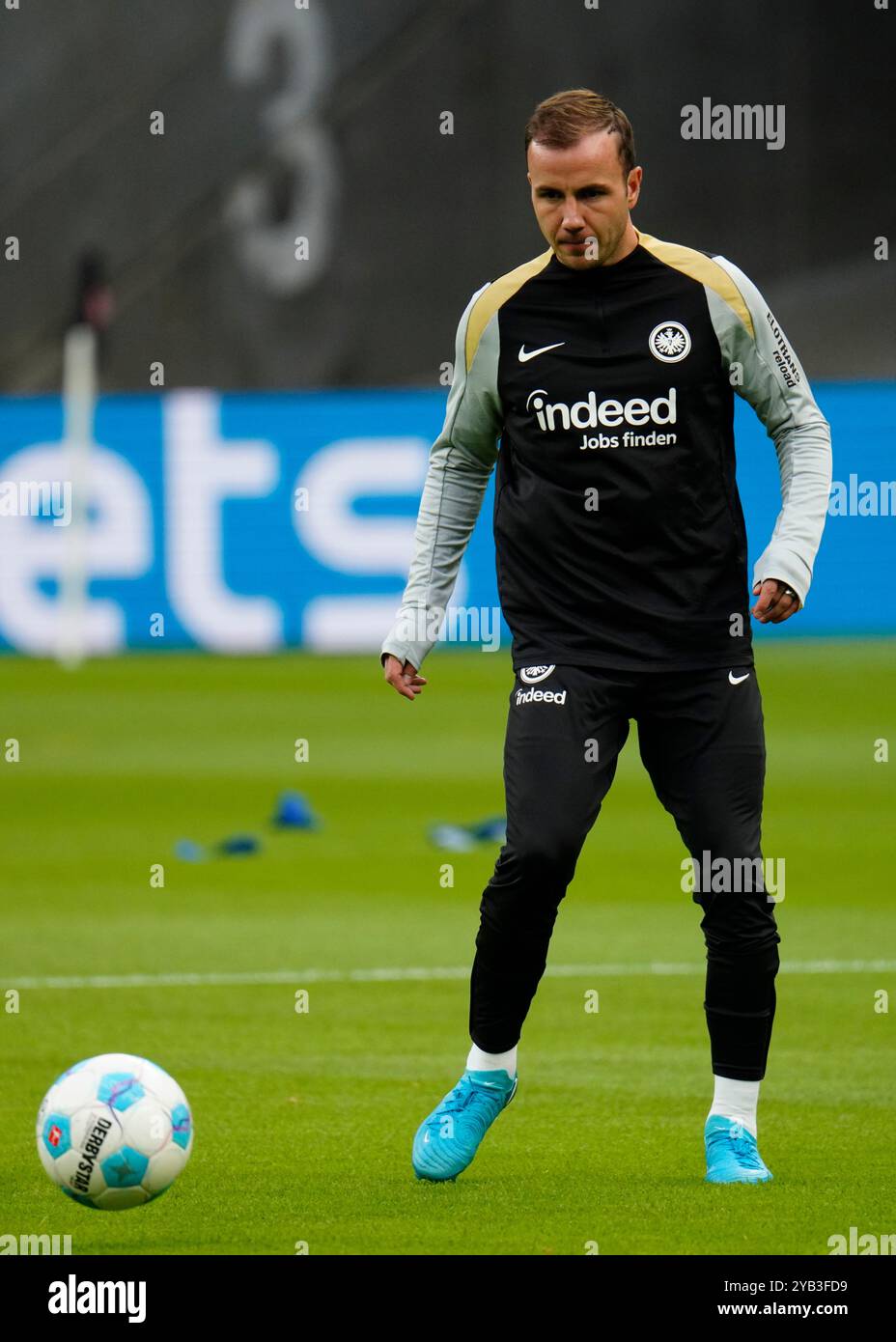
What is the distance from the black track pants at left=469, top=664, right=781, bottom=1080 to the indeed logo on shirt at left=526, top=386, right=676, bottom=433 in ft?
1.66

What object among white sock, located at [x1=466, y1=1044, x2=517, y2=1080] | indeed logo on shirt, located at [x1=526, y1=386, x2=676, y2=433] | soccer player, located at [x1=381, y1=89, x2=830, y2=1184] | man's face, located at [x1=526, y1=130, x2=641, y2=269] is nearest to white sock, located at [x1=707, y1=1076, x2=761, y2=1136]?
soccer player, located at [x1=381, y1=89, x2=830, y2=1184]

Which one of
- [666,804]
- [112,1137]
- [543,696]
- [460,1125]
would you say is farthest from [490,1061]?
[112,1137]

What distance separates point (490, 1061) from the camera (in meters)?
5.21

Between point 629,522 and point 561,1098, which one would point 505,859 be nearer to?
point 629,522

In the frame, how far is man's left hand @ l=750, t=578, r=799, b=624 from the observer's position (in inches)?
192

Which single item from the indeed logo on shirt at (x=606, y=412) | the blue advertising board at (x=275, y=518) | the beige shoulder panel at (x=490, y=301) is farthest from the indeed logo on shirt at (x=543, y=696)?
the blue advertising board at (x=275, y=518)

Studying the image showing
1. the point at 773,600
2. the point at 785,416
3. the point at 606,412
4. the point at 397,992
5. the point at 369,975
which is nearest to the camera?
the point at 773,600

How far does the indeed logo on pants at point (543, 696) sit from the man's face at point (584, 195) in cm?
88

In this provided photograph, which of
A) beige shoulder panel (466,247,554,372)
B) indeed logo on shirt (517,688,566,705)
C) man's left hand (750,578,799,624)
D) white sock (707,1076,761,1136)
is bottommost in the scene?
white sock (707,1076,761,1136)

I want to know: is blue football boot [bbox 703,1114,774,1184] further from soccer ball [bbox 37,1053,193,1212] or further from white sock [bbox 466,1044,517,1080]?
soccer ball [bbox 37,1053,193,1212]

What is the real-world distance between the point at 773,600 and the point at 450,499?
826 millimetres

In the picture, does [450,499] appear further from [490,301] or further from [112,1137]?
[112,1137]

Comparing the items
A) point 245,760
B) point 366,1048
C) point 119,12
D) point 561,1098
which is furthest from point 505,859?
point 119,12

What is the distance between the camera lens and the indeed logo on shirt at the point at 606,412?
16.3ft
